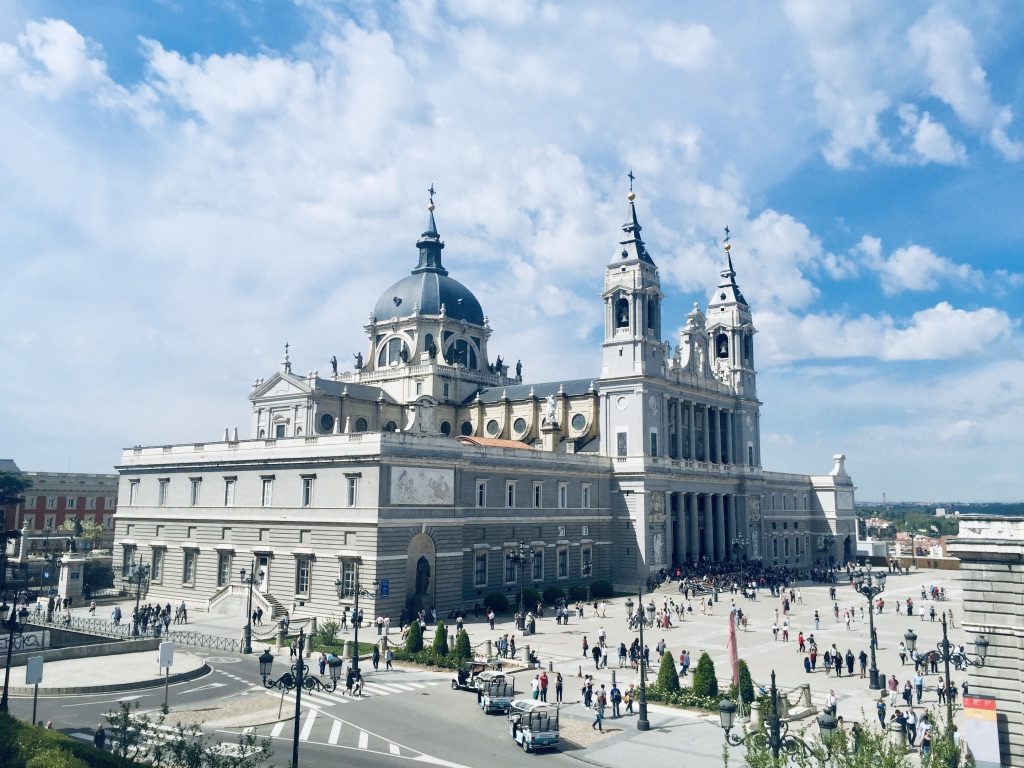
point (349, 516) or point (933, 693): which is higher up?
point (349, 516)

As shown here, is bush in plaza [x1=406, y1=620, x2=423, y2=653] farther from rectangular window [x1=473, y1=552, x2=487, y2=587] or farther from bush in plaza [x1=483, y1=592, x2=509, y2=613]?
rectangular window [x1=473, y1=552, x2=487, y2=587]

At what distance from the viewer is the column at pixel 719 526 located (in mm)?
84438

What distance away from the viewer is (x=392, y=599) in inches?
2039

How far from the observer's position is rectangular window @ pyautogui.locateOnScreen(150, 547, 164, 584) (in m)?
64.6

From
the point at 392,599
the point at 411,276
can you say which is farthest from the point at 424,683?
the point at 411,276

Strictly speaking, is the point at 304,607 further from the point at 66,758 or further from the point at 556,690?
the point at 66,758

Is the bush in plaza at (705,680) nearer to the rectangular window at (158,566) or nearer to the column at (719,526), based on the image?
the rectangular window at (158,566)

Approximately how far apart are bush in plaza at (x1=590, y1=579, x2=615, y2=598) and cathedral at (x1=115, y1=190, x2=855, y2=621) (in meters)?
1.72

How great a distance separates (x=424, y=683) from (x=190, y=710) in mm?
9959

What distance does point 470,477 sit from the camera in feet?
195

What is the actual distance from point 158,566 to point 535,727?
46.0 metres

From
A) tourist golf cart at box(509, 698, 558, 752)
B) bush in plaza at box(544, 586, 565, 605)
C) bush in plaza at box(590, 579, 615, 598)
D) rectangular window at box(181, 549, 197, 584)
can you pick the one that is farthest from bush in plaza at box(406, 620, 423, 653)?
bush in plaza at box(590, 579, 615, 598)

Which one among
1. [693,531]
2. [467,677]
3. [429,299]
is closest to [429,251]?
[429,299]

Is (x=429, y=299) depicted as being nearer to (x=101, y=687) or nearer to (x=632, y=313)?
(x=632, y=313)
